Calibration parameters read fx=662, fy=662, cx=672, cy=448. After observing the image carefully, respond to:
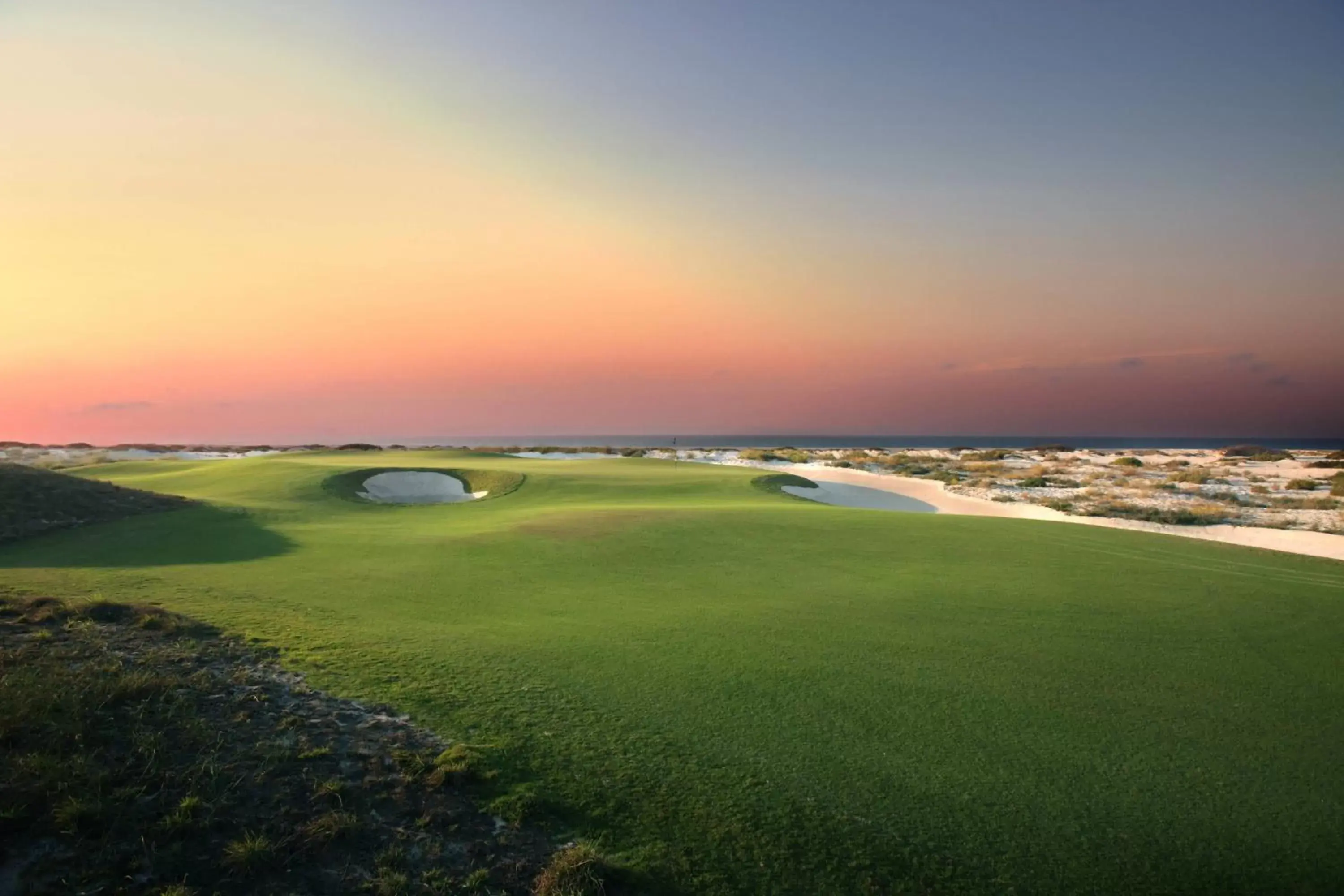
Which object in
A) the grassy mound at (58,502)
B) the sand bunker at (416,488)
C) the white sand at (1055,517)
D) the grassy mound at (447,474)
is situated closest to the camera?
the grassy mound at (58,502)

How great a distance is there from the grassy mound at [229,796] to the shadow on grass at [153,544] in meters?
8.15

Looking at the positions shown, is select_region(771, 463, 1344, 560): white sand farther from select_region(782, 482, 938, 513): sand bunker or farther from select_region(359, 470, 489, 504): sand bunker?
select_region(359, 470, 489, 504): sand bunker

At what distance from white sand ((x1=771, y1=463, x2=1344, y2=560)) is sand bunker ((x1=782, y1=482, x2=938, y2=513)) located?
0.23m

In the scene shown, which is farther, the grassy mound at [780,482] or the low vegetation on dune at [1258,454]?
the low vegetation on dune at [1258,454]

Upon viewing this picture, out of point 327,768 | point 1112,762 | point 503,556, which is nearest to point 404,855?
point 327,768

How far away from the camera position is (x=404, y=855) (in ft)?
13.4

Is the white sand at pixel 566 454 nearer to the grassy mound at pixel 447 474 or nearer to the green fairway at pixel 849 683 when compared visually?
the grassy mound at pixel 447 474

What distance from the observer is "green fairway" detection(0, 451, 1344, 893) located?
4391 mm

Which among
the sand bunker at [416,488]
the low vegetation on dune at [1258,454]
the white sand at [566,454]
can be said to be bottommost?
the sand bunker at [416,488]

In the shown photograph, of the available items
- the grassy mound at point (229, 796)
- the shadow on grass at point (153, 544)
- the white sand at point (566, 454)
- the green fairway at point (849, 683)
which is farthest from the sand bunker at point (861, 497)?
the white sand at point (566, 454)

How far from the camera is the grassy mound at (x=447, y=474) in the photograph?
2530 cm

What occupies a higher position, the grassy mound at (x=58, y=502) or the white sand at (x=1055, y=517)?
the grassy mound at (x=58, y=502)

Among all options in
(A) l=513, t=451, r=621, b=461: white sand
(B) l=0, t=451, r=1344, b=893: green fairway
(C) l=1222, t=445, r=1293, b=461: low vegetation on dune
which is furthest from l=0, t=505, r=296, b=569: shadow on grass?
(C) l=1222, t=445, r=1293, b=461: low vegetation on dune

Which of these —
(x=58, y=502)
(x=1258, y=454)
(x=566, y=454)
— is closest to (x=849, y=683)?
(x=58, y=502)
